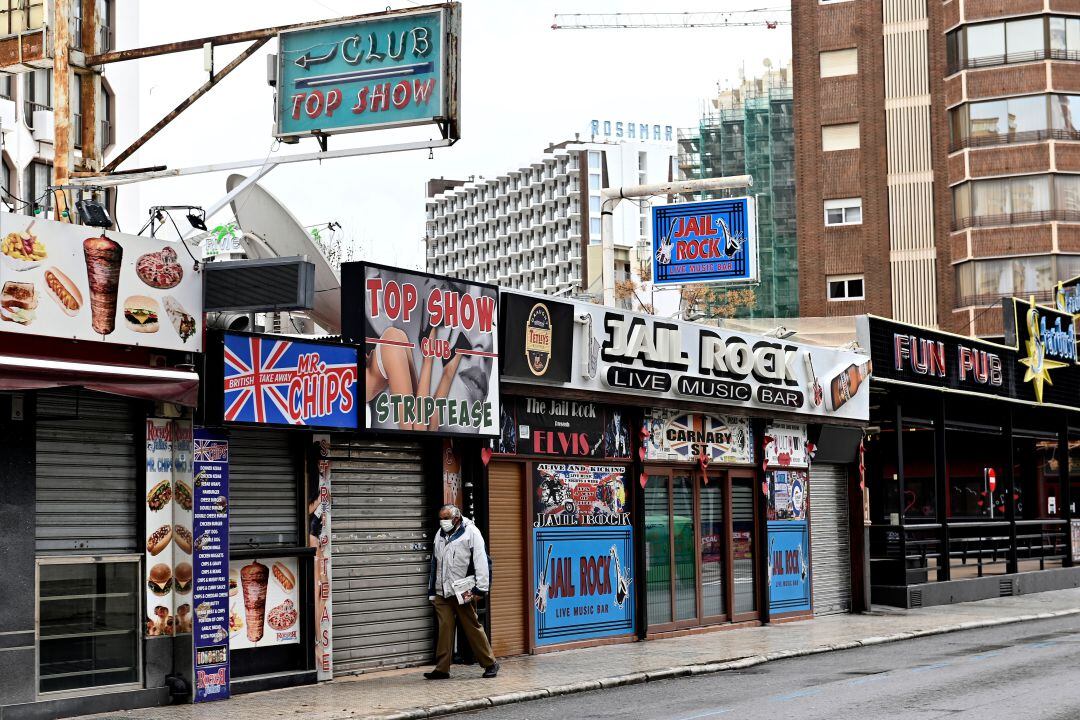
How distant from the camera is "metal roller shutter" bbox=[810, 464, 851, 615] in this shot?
26172 mm

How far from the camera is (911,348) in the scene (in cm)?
2841

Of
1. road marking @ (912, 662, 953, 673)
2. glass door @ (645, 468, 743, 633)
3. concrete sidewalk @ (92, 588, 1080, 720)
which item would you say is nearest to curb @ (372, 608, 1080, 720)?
concrete sidewalk @ (92, 588, 1080, 720)

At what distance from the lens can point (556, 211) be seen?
18200 centimetres

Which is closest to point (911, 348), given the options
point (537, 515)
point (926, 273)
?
point (537, 515)

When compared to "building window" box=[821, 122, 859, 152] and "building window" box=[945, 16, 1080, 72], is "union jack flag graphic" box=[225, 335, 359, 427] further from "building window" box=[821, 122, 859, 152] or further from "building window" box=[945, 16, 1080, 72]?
"building window" box=[821, 122, 859, 152]

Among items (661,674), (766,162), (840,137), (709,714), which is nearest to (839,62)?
(840,137)

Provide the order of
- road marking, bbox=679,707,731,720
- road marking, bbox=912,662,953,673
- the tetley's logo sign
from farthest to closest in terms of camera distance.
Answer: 1. the tetley's logo sign
2. road marking, bbox=912,662,953,673
3. road marking, bbox=679,707,731,720

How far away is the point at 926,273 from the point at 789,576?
4272 cm

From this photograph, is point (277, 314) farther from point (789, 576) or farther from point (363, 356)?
point (789, 576)

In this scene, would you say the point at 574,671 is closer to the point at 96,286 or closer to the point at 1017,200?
the point at 96,286

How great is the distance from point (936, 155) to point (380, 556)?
2095 inches

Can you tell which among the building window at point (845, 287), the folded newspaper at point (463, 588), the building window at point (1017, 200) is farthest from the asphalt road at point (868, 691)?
the building window at point (845, 287)

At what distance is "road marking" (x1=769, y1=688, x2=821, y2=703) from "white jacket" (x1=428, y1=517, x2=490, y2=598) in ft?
11.6

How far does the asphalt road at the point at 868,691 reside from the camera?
42.7 feet
